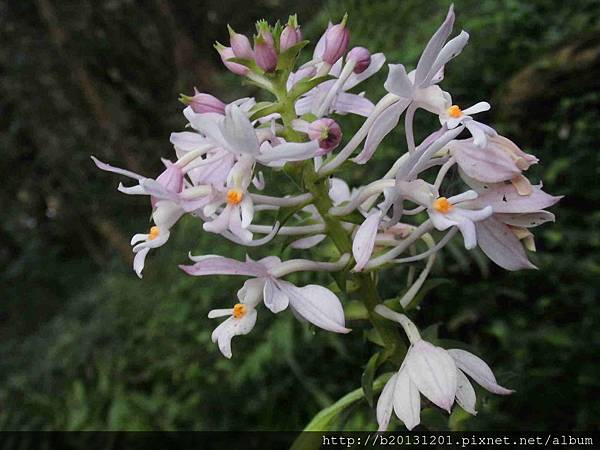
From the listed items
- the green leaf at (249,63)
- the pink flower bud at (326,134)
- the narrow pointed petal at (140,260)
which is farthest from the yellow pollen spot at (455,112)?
the narrow pointed petal at (140,260)

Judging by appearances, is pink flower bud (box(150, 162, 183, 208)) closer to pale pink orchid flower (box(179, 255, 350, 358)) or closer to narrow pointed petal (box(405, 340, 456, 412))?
pale pink orchid flower (box(179, 255, 350, 358))

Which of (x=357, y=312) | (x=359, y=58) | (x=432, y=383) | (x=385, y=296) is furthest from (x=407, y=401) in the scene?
A: (x=385, y=296)

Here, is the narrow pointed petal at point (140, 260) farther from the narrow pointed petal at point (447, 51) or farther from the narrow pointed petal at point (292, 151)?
the narrow pointed petal at point (447, 51)

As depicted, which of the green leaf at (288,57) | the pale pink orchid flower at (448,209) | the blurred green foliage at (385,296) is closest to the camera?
the pale pink orchid flower at (448,209)

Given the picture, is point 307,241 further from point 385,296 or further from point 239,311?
point 385,296

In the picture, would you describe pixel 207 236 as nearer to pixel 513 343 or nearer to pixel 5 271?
pixel 513 343

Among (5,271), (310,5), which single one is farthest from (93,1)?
(5,271)

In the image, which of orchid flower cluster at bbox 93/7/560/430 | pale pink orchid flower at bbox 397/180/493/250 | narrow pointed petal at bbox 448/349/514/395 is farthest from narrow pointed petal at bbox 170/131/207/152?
narrow pointed petal at bbox 448/349/514/395
